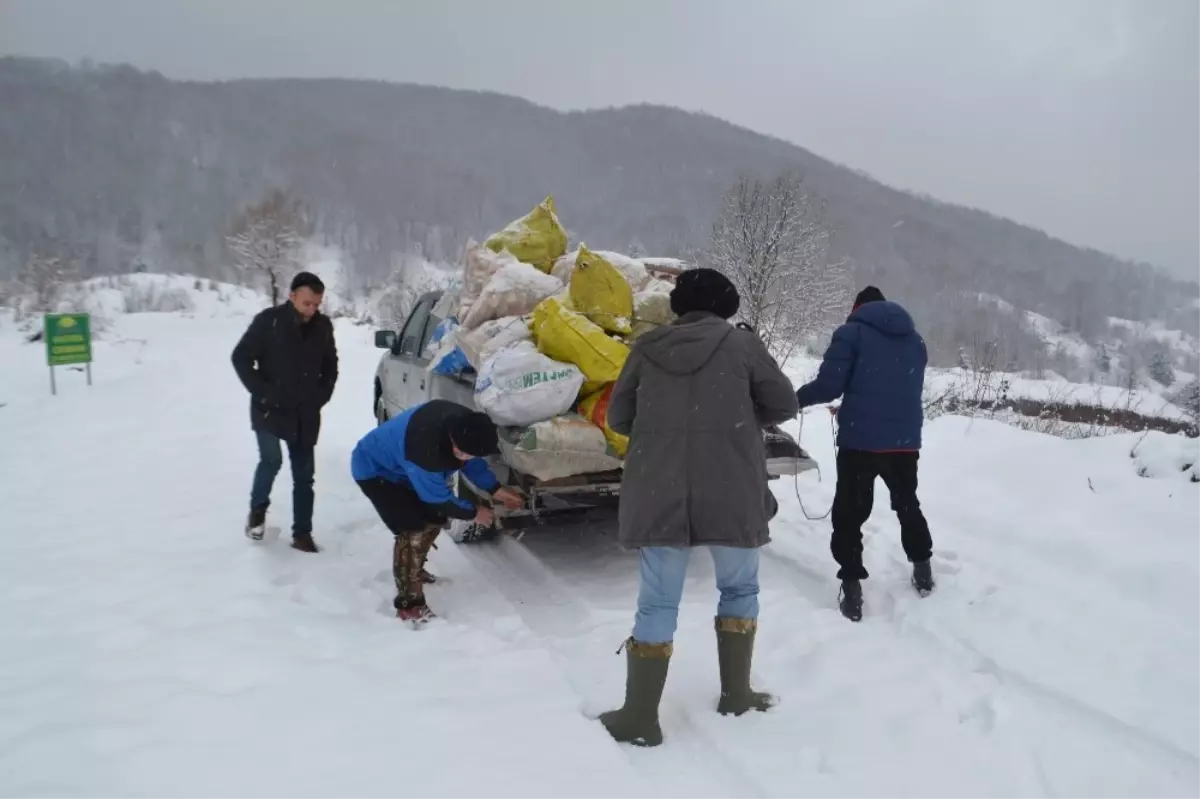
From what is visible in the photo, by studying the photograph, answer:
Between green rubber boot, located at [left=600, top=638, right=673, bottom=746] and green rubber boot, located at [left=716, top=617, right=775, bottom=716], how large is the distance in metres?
0.30

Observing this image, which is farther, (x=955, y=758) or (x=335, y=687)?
(x=335, y=687)

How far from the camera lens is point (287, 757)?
248 centimetres

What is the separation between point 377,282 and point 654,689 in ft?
273

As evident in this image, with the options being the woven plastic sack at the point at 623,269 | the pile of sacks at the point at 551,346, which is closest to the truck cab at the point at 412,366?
the pile of sacks at the point at 551,346

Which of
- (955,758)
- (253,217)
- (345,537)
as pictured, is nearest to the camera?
(955,758)

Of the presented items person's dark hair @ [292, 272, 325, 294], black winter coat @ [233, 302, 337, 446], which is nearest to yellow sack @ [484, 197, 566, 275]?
person's dark hair @ [292, 272, 325, 294]

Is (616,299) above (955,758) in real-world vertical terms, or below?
above

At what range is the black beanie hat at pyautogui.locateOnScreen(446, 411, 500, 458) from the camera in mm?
3383

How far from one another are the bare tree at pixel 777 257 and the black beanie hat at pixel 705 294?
65.5 ft

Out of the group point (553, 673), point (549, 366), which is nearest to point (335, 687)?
point (553, 673)

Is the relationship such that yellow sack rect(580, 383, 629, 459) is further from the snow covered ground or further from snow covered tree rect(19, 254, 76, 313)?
snow covered tree rect(19, 254, 76, 313)

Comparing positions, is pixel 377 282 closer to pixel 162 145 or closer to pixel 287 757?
pixel 162 145

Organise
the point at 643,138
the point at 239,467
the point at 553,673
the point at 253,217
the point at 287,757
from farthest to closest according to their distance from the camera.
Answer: the point at 643,138 < the point at 253,217 < the point at 239,467 < the point at 553,673 < the point at 287,757

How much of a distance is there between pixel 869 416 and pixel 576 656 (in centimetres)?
208
